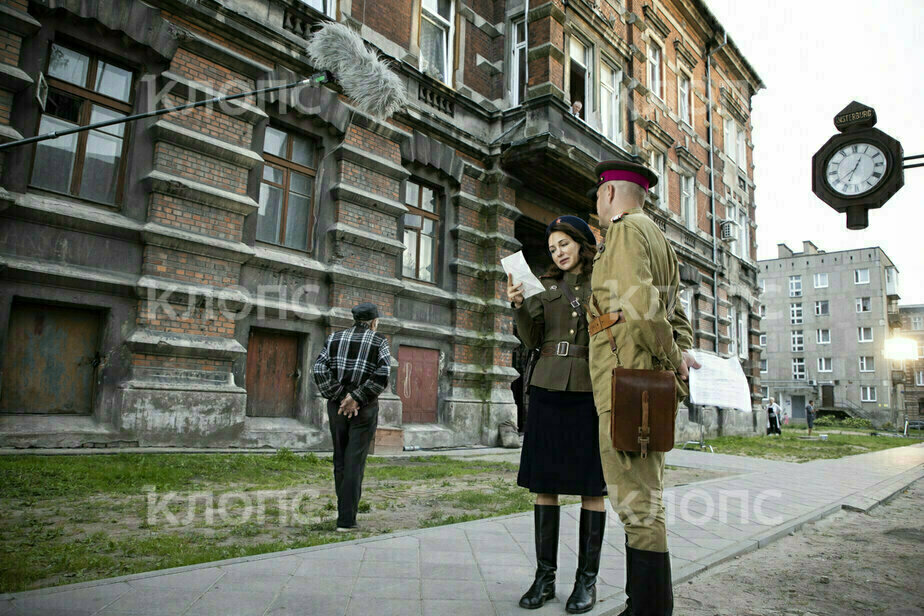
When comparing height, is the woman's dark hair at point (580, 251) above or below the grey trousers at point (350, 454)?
above

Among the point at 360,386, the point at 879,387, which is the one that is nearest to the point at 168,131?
the point at 360,386

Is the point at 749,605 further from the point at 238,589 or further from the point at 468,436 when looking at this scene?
the point at 468,436

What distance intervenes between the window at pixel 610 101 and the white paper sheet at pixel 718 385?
7019 millimetres

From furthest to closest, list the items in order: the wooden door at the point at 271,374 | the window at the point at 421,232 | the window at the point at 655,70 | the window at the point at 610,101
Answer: the window at the point at 655,70 → the window at the point at 610,101 → the window at the point at 421,232 → the wooden door at the point at 271,374

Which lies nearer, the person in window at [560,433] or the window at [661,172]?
the person in window at [560,433]

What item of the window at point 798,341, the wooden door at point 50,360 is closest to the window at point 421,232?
the wooden door at point 50,360

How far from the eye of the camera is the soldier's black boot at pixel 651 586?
8.41ft

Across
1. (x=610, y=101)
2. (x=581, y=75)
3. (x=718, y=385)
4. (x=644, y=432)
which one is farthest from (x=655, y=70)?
(x=644, y=432)

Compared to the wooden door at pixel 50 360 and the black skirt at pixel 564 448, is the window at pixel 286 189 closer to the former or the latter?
the wooden door at pixel 50 360

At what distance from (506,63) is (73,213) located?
32.8 feet

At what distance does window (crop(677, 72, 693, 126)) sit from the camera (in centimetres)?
2284

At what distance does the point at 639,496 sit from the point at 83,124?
27.6 feet

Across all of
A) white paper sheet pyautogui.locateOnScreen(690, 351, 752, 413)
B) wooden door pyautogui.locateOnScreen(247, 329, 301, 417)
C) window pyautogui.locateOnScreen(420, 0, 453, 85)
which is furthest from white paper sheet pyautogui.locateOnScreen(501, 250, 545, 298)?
white paper sheet pyautogui.locateOnScreen(690, 351, 752, 413)

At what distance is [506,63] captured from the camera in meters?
14.1
